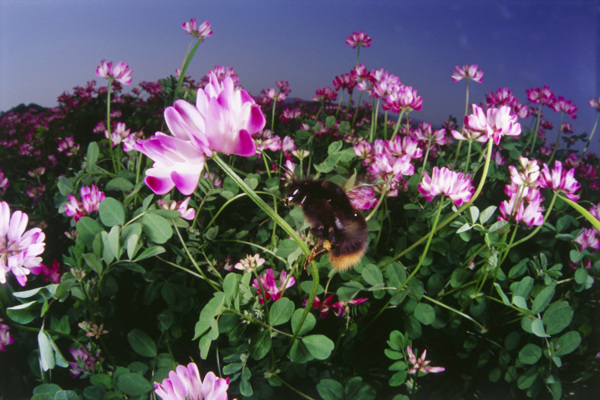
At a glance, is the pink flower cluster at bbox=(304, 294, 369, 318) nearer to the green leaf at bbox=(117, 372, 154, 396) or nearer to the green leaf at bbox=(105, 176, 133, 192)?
the green leaf at bbox=(117, 372, 154, 396)

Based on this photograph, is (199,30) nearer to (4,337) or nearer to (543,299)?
(4,337)

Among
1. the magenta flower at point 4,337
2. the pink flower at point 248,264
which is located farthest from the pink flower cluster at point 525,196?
the magenta flower at point 4,337

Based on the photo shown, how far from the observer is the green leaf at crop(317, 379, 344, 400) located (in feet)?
1.74

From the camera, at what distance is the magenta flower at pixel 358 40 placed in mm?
1038

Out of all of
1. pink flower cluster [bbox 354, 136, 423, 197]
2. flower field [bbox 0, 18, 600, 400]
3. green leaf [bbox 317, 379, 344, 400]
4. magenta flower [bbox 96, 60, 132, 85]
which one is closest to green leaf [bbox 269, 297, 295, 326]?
flower field [bbox 0, 18, 600, 400]

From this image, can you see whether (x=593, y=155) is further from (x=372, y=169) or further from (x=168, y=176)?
(x=168, y=176)

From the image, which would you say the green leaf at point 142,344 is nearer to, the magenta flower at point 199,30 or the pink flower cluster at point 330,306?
the pink flower cluster at point 330,306

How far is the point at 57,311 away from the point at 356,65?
33.9 inches

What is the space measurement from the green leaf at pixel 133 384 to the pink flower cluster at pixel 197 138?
0.35m

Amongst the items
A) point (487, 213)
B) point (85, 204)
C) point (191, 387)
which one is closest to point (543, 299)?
point (487, 213)

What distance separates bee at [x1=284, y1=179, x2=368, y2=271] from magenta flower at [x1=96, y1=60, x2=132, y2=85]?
583 millimetres

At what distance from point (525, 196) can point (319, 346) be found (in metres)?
0.38

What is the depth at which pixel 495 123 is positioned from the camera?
1.65 feet

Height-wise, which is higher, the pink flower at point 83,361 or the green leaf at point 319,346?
the green leaf at point 319,346
